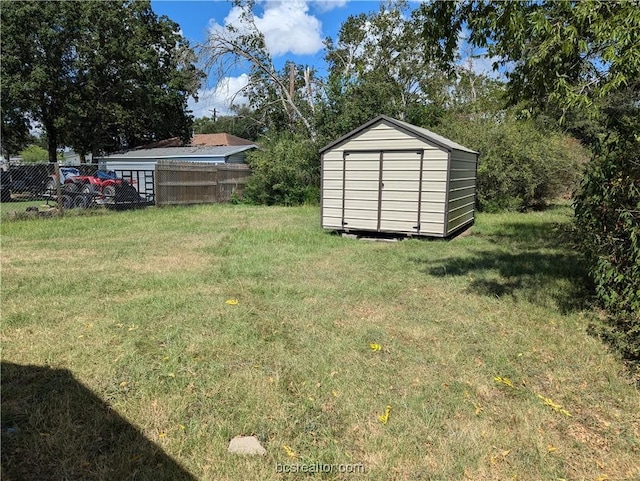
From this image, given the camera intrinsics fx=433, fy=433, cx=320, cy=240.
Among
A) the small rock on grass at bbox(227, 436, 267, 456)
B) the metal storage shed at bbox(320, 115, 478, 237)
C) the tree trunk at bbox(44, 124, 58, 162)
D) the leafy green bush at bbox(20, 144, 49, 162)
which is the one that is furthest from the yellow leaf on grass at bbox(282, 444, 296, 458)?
the leafy green bush at bbox(20, 144, 49, 162)

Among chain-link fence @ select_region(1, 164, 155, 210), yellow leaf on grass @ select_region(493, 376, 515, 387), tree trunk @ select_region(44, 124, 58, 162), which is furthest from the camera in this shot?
tree trunk @ select_region(44, 124, 58, 162)

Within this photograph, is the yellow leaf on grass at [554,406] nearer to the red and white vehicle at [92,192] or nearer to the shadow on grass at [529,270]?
the shadow on grass at [529,270]

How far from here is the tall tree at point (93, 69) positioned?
921 inches

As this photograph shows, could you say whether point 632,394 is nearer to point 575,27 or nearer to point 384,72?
point 575,27

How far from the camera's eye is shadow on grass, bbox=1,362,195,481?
7.11 feet

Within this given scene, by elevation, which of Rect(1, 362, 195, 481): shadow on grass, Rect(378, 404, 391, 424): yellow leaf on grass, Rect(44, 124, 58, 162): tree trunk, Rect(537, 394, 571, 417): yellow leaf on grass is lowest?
Rect(1, 362, 195, 481): shadow on grass

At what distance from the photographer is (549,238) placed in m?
9.32

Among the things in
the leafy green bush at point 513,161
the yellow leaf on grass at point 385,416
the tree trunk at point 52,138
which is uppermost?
the tree trunk at point 52,138

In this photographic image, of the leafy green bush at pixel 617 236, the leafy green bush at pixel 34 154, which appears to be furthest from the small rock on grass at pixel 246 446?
the leafy green bush at pixel 34 154

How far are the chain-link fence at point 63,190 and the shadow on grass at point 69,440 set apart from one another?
9699mm

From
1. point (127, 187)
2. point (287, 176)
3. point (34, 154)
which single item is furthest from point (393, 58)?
point (34, 154)

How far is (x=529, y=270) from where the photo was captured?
6.33m

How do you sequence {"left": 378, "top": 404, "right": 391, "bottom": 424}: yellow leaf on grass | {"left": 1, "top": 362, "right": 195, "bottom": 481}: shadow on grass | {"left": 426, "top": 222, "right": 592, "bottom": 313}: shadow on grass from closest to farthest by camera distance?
{"left": 1, "top": 362, "right": 195, "bottom": 481}: shadow on grass → {"left": 378, "top": 404, "right": 391, "bottom": 424}: yellow leaf on grass → {"left": 426, "top": 222, "right": 592, "bottom": 313}: shadow on grass

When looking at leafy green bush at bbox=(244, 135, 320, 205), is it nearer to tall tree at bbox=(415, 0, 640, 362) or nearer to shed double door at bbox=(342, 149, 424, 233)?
shed double door at bbox=(342, 149, 424, 233)
